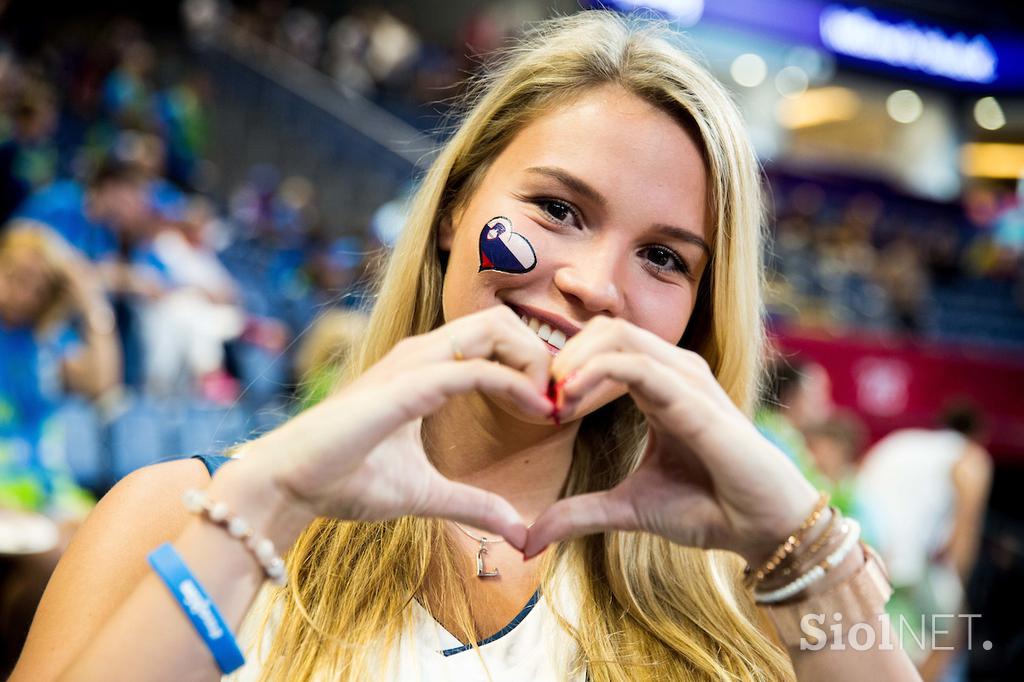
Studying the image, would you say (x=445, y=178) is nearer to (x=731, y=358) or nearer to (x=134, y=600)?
(x=731, y=358)

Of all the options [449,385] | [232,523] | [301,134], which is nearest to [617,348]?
[449,385]

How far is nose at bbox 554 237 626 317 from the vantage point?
114 centimetres

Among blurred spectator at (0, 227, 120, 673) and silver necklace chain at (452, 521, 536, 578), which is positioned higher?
silver necklace chain at (452, 521, 536, 578)

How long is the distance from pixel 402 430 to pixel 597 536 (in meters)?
0.47

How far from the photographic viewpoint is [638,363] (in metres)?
0.91

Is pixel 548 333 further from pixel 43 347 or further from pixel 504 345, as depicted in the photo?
pixel 43 347

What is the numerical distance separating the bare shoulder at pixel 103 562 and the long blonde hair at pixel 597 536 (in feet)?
0.57

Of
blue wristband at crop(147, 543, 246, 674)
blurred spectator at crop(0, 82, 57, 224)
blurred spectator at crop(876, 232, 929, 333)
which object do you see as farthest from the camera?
blurred spectator at crop(876, 232, 929, 333)

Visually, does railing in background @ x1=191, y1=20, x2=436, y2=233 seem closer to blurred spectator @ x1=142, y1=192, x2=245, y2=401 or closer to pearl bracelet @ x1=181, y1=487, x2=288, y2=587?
blurred spectator @ x1=142, y1=192, x2=245, y2=401

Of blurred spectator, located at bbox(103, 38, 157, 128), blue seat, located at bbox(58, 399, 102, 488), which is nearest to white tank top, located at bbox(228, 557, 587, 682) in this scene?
blue seat, located at bbox(58, 399, 102, 488)

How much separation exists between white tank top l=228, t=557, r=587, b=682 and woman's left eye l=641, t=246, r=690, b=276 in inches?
17.7

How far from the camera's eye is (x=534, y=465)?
1.34m

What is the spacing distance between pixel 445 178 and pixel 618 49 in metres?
0.29

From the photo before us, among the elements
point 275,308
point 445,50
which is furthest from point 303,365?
point 445,50
